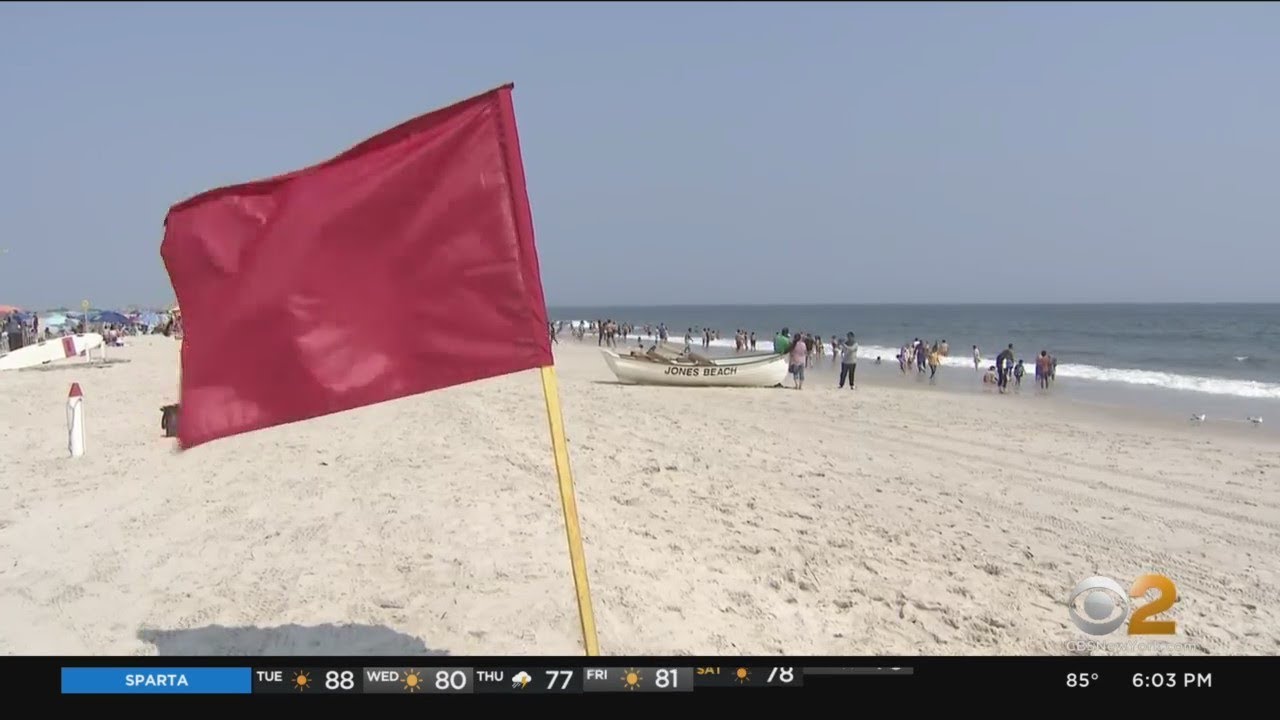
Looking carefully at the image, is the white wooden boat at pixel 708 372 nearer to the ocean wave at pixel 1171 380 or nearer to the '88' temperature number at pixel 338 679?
the ocean wave at pixel 1171 380

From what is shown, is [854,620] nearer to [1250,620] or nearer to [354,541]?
[1250,620]

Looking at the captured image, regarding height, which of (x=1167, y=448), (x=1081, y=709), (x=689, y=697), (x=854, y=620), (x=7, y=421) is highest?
(x=7, y=421)

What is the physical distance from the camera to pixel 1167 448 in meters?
13.4

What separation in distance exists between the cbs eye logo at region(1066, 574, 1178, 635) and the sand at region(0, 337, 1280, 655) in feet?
0.37

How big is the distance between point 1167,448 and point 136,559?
15022mm

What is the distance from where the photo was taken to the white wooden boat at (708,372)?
71.8 ft

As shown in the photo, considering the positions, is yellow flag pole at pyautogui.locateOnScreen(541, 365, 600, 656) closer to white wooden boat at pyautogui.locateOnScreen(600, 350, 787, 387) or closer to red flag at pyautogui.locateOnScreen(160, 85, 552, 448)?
red flag at pyautogui.locateOnScreen(160, 85, 552, 448)

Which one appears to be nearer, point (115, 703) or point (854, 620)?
point (115, 703)

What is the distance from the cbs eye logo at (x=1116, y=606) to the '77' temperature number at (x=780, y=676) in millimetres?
3069

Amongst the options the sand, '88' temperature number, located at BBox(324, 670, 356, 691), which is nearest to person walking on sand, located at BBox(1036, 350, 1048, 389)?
the sand

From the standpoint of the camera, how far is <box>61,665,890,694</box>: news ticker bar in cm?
262

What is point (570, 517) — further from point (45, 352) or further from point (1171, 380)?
point (1171, 380)

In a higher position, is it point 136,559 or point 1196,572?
point 136,559

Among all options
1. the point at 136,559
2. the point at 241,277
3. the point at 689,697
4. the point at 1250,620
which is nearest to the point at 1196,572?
the point at 1250,620
